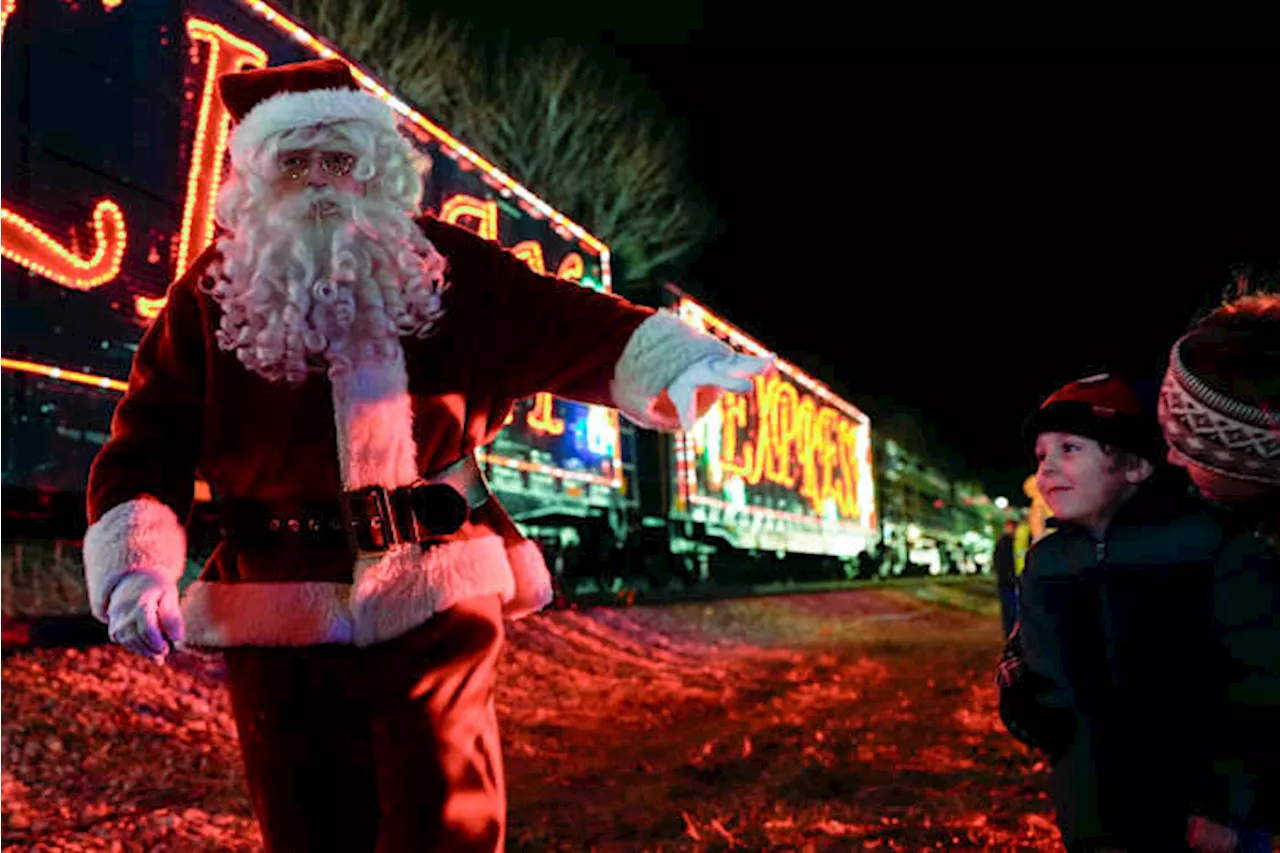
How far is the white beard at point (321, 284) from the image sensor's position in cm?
219

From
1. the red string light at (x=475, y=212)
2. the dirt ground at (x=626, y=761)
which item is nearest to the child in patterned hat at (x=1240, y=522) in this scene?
the dirt ground at (x=626, y=761)

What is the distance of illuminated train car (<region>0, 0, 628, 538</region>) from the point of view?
550 cm

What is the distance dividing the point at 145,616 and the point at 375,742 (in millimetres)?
491

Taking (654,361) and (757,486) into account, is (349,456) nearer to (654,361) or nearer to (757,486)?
(654,361)

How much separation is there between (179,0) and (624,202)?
791 inches

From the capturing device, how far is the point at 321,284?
2.22m

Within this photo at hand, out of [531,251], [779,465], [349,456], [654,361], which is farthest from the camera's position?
[779,465]

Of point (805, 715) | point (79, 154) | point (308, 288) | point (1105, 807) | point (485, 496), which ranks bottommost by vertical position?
point (805, 715)

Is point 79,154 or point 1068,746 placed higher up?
point 79,154

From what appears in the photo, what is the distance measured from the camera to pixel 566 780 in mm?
4773

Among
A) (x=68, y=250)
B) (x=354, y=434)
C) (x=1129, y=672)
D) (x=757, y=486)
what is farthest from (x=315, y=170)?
(x=757, y=486)

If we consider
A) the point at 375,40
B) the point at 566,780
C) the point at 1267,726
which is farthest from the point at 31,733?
the point at 375,40

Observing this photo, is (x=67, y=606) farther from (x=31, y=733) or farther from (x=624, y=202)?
(x=624, y=202)

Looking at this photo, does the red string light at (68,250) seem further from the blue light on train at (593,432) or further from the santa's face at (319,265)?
the blue light on train at (593,432)
